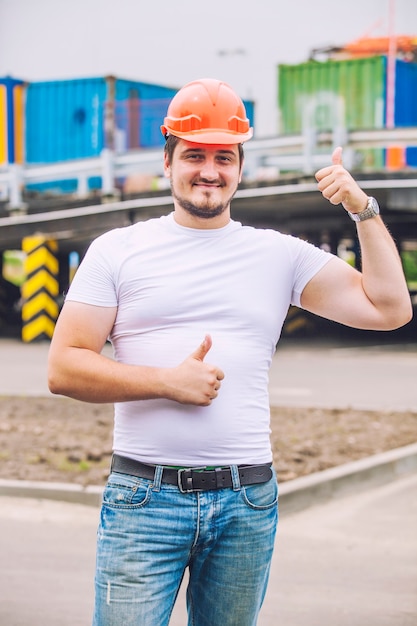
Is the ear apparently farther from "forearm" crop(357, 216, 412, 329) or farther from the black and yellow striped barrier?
the black and yellow striped barrier

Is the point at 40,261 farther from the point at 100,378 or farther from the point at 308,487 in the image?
the point at 100,378

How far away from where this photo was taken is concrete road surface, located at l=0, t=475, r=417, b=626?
17.2 feet

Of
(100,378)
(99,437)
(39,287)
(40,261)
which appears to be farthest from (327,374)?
(100,378)

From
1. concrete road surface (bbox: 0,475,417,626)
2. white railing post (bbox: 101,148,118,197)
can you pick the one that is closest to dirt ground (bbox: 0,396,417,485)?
concrete road surface (bbox: 0,475,417,626)

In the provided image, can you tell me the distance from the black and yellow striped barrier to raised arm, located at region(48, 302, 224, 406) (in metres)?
17.8

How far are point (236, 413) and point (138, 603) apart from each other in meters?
0.55

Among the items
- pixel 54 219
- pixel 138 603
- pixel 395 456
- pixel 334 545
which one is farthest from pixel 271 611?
pixel 54 219

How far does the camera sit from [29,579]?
18.8 ft

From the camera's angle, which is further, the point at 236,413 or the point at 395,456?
the point at 395,456

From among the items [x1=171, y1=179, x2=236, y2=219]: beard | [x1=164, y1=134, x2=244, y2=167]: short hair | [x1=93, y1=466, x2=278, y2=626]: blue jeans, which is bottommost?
[x1=93, y1=466, x2=278, y2=626]: blue jeans

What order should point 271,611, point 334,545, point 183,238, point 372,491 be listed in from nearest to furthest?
point 183,238
point 271,611
point 334,545
point 372,491

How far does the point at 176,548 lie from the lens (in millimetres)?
2871

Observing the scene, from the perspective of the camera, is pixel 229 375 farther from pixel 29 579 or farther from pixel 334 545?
pixel 334 545

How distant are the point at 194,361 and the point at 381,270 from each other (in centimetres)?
60
